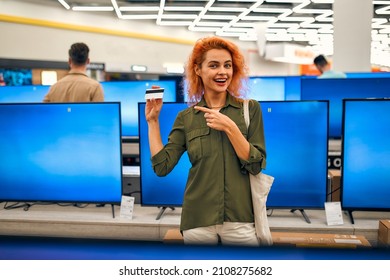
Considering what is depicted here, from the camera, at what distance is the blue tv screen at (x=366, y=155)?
1.79 meters

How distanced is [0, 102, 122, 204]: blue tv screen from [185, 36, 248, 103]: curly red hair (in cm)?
58

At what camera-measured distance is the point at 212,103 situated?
136 centimetres

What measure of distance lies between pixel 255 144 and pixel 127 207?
852 mm

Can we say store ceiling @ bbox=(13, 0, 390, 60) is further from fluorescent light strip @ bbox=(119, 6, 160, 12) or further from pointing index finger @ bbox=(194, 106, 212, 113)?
pointing index finger @ bbox=(194, 106, 212, 113)

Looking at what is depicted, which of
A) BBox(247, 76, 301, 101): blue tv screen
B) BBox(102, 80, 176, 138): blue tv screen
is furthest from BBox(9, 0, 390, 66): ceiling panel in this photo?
BBox(102, 80, 176, 138): blue tv screen

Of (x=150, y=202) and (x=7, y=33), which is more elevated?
(x=7, y=33)

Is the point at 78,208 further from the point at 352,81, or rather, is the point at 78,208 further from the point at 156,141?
the point at 352,81

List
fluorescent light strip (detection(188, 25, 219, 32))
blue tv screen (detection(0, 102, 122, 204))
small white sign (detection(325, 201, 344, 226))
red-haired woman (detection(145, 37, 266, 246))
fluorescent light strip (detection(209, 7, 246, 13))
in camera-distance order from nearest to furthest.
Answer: red-haired woman (detection(145, 37, 266, 246)) < small white sign (detection(325, 201, 344, 226)) < blue tv screen (detection(0, 102, 122, 204)) < fluorescent light strip (detection(209, 7, 246, 13)) < fluorescent light strip (detection(188, 25, 219, 32))

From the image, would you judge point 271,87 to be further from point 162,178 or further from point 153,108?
point 153,108

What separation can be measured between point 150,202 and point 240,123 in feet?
2.79

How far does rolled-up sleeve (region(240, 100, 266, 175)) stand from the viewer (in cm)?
125

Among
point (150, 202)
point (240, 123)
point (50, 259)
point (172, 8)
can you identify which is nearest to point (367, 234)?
point (240, 123)

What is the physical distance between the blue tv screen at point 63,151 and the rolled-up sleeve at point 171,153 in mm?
604
